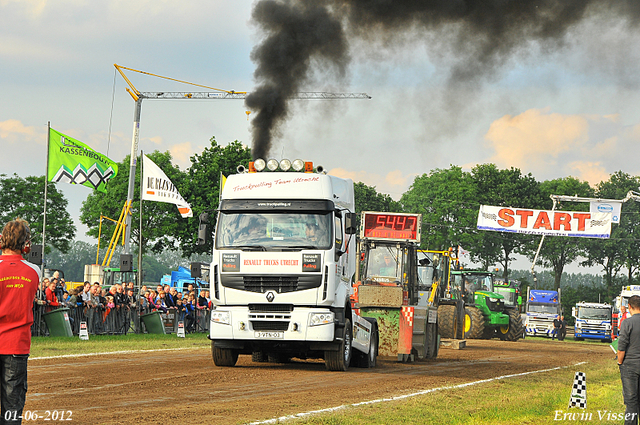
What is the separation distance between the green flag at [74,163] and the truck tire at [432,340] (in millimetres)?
13875

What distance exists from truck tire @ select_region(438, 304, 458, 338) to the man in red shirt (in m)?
26.2

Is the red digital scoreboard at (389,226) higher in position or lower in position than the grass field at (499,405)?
higher

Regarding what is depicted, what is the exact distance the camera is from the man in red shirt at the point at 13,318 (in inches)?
247

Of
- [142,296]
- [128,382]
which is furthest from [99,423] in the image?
[142,296]

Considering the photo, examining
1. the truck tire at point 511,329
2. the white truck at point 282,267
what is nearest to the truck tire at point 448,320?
the truck tire at point 511,329

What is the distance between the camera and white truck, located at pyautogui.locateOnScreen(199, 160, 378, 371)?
1482cm

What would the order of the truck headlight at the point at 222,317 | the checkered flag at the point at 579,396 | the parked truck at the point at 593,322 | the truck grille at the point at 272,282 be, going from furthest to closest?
the parked truck at the point at 593,322 < the truck headlight at the point at 222,317 < the truck grille at the point at 272,282 < the checkered flag at the point at 579,396

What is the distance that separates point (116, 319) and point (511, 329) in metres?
21.6

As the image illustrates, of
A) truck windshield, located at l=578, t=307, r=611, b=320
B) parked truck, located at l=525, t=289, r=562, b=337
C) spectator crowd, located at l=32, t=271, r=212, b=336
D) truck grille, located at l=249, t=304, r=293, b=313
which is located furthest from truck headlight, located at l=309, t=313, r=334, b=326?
truck windshield, located at l=578, t=307, r=611, b=320

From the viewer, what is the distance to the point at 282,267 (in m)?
14.8

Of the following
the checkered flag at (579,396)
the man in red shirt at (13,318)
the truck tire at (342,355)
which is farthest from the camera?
the truck tire at (342,355)

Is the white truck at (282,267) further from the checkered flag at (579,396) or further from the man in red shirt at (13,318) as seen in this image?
the man in red shirt at (13,318)

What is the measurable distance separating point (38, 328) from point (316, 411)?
14212 millimetres

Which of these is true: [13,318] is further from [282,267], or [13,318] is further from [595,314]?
[595,314]
